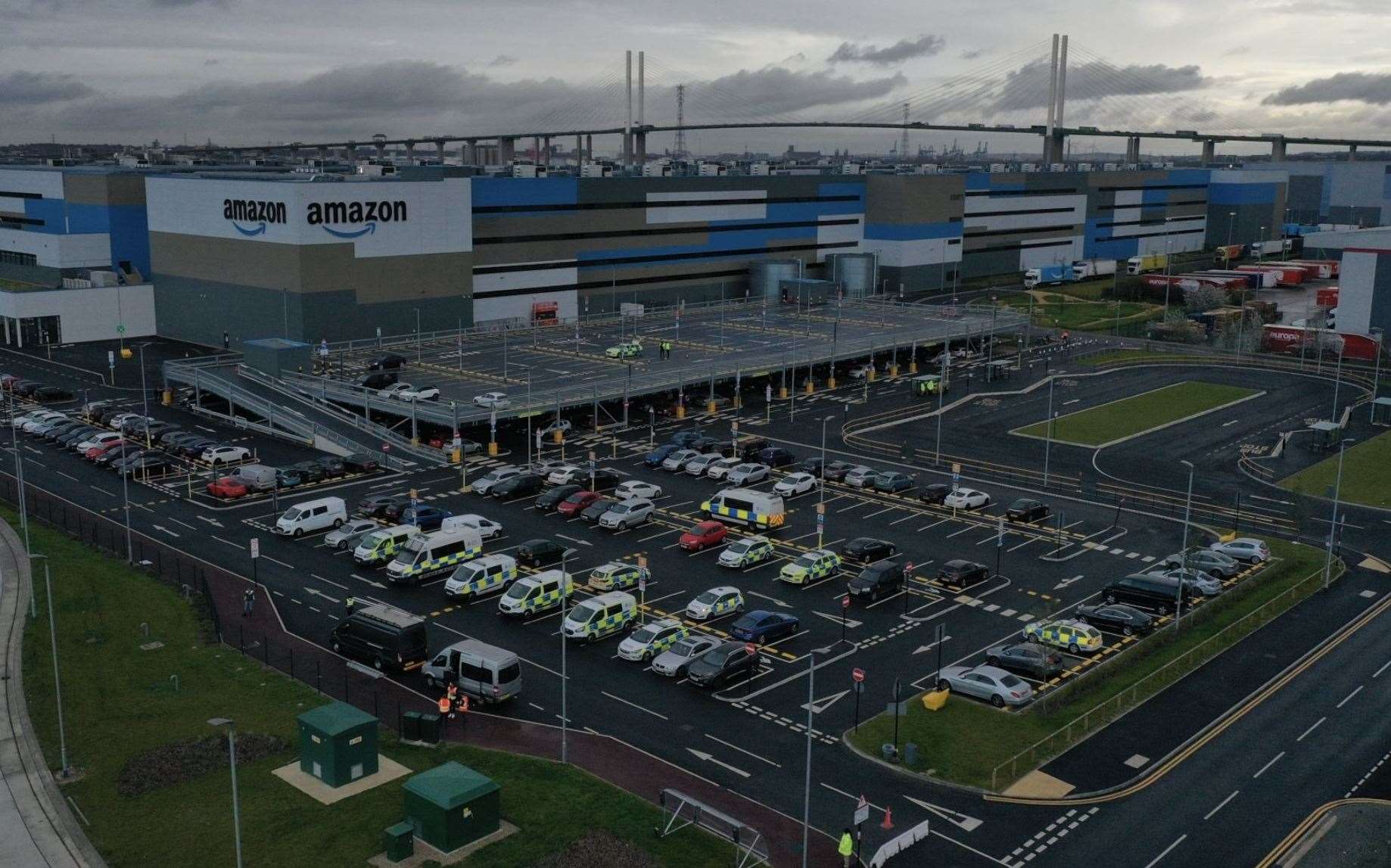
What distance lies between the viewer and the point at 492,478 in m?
57.1

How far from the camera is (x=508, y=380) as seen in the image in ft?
248

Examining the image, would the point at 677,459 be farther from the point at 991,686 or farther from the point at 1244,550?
the point at 991,686

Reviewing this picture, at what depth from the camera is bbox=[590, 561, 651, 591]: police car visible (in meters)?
43.2

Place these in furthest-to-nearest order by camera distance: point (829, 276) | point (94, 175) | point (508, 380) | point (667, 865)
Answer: point (829, 276) < point (94, 175) < point (508, 380) < point (667, 865)

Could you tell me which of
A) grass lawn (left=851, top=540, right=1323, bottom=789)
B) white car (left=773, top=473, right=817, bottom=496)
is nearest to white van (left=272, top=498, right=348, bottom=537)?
white car (left=773, top=473, right=817, bottom=496)

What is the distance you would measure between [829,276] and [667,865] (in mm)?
106088

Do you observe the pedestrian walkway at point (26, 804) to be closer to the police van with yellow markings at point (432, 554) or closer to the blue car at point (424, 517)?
the police van with yellow markings at point (432, 554)

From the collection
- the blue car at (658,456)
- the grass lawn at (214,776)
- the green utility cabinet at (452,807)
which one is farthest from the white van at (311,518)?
the green utility cabinet at (452,807)

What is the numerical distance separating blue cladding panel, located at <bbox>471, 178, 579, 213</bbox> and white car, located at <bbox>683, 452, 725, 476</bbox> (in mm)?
42633

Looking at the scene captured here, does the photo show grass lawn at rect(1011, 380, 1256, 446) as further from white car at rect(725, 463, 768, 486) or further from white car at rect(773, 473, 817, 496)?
white car at rect(725, 463, 768, 486)

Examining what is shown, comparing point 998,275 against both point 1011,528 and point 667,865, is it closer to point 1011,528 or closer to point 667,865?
point 1011,528

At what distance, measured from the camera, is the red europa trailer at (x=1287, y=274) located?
146000 millimetres

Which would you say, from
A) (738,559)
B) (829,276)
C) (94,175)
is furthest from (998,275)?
(738,559)

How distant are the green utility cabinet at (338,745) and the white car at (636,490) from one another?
2557 cm
